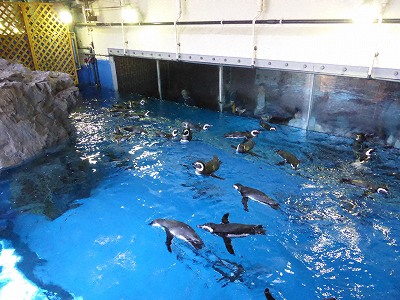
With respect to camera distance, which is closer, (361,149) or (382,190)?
(382,190)

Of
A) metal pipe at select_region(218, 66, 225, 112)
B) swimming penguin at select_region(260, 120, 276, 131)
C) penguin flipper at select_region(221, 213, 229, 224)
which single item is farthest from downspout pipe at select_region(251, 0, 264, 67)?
penguin flipper at select_region(221, 213, 229, 224)

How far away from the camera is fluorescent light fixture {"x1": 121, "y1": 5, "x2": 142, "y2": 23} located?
1025cm

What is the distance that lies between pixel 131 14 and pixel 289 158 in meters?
7.90

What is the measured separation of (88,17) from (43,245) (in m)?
10.3

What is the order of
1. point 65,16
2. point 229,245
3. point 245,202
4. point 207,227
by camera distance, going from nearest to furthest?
point 229,245, point 207,227, point 245,202, point 65,16

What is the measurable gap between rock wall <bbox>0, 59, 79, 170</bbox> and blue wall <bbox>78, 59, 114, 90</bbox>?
4.94 metres

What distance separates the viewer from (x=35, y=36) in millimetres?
11961

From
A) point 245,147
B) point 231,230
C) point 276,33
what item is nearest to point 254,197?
point 231,230

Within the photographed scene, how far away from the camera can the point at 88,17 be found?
11742 millimetres

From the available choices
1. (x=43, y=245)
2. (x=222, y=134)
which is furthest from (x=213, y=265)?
(x=222, y=134)

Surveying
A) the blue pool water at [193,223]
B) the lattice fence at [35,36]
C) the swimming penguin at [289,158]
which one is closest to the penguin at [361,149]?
the blue pool water at [193,223]

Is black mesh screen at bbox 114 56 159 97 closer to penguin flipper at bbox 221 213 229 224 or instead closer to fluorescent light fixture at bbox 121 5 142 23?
fluorescent light fixture at bbox 121 5 142 23

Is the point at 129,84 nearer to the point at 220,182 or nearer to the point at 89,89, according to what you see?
the point at 89,89

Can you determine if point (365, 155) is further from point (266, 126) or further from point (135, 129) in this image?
point (135, 129)
